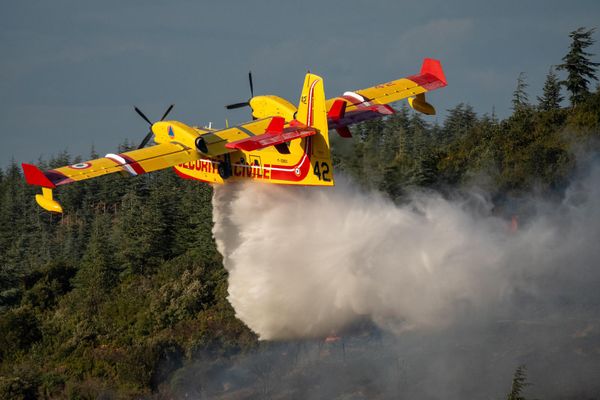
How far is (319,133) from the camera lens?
95.3ft

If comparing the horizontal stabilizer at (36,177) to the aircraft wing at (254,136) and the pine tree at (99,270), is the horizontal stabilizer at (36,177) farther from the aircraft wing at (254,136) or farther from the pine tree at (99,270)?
the pine tree at (99,270)

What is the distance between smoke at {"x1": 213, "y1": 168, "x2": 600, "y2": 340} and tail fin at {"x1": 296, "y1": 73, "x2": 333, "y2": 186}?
2395 mm

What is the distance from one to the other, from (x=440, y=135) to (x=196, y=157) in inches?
2267

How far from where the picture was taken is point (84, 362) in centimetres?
4103

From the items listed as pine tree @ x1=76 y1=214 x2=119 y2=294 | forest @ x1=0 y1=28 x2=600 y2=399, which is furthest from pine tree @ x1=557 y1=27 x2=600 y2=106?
pine tree @ x1=76 y1=214 x2=119 y2=294

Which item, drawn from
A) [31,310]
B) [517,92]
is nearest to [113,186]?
[31,310]

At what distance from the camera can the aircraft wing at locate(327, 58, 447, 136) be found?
108ft

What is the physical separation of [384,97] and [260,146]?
331 inches

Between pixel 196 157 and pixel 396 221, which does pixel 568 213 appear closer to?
pixel 396 221

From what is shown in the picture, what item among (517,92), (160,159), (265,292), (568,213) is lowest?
(265,292)

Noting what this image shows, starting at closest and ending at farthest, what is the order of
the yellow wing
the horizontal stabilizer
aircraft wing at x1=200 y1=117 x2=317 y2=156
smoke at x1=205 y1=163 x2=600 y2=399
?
the horizontal stabilizer < the yellow wing < aircraft wing at x1=200 y1=117 x2=317 y2=156 < smoke at x1=205 y1=163 x2=600 y2=399

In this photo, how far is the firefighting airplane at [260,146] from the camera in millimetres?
28938

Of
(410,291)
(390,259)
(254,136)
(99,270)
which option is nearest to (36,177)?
Answer: (254,136)

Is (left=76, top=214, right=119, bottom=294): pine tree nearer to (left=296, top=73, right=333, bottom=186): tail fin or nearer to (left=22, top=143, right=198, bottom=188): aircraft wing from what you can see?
(left=22, top=143, right=198, bottom=188): aircraft wing
